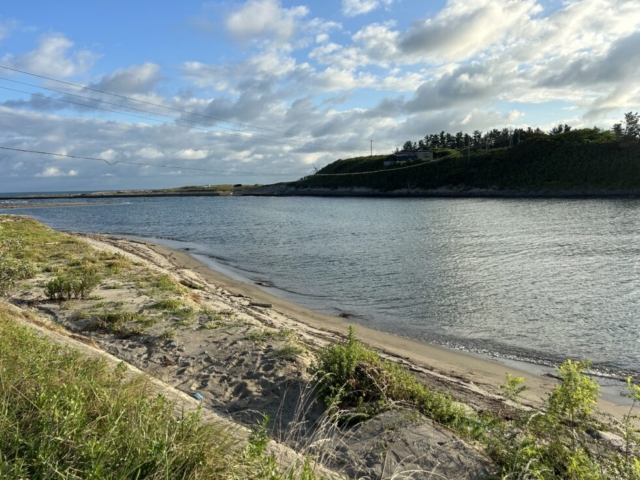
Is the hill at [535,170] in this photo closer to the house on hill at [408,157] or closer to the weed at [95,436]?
the house on hill at [408,157]

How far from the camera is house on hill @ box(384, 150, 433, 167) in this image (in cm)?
14027

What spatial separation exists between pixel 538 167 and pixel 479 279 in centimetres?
9392

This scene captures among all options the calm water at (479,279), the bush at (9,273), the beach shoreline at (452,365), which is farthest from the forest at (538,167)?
the bush at (9,273)

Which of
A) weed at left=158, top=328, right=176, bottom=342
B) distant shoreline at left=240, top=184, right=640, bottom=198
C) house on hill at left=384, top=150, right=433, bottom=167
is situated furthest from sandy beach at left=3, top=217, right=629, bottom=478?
house on hill at left=384, top=150, right=433, bottom=167

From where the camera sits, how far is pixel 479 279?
21312 millimetres

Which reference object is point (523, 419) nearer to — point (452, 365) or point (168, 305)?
point (452, 365)

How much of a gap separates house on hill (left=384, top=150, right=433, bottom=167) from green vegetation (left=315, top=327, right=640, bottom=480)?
134 metres

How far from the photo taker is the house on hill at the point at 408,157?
14027 centimetres

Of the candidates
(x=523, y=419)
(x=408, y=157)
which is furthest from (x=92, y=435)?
(x=408, y=157)

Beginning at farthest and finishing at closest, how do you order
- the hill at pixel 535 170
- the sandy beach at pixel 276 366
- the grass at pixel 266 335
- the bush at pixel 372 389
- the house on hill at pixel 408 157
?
1. the house on hill at pixel 408 157
2. the hill at pixel 535 170
3. the grass at pixel 266 335
4. the bush at pixel 372 389
5. the sandy beach at pixel 276 366

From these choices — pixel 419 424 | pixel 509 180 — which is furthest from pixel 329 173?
pixel 419 424

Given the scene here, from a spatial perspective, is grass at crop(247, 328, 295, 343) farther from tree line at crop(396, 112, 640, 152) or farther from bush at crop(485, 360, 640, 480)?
tree line at crop(396, 112, 640, 152)

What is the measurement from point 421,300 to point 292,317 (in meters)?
5.86

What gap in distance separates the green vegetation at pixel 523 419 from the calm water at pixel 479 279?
280 inches
